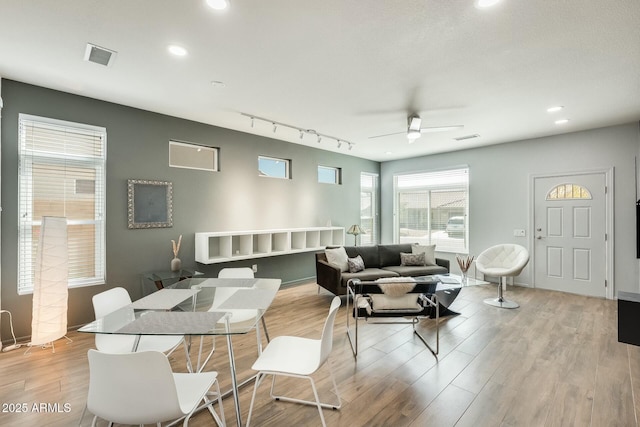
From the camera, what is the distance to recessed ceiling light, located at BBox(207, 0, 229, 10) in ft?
6.19

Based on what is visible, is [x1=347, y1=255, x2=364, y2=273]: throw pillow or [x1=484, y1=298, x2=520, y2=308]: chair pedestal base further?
[x1=347, y1=255, x2=364, y2=273]: throw pillow

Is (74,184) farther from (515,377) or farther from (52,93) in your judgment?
(515,377)

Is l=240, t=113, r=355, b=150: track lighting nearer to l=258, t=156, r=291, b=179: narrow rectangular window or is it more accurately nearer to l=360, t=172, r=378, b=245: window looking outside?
l=258, t=156, r=291, b=179: narrow rectangular window

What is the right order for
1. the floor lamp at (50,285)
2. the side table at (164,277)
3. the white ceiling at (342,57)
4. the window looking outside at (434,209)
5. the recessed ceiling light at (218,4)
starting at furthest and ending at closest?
the window looking outside at (434,209)
the side table at (164,277)
the floor lamp at (50,285)
the white ceiling at (342,57)
the recessed ceiling light at (218,4)

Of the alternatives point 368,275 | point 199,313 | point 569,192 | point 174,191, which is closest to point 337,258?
point 368,275

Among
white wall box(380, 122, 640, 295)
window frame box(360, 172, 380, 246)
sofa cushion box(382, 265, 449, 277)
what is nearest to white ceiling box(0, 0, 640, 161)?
white wall box(380, 122, 640, 295)

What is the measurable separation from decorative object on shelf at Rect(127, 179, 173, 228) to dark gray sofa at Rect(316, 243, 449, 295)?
2.42 meters

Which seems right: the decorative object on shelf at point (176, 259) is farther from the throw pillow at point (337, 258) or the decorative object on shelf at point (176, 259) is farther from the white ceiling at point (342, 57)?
the throw pillow at point (337, 258)

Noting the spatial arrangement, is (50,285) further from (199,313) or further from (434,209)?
(434,209)

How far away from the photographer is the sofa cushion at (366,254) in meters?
5.18

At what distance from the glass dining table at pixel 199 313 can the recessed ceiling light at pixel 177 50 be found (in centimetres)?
Result: 206

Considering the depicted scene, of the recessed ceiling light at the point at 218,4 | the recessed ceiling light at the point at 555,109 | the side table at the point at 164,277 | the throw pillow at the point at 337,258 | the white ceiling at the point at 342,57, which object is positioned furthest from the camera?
the throw pillow at the point at 337,258

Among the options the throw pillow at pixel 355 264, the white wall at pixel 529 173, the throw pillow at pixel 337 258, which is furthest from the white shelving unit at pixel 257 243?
the white wall at pixel 529 173

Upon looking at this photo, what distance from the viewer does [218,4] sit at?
191 cm
